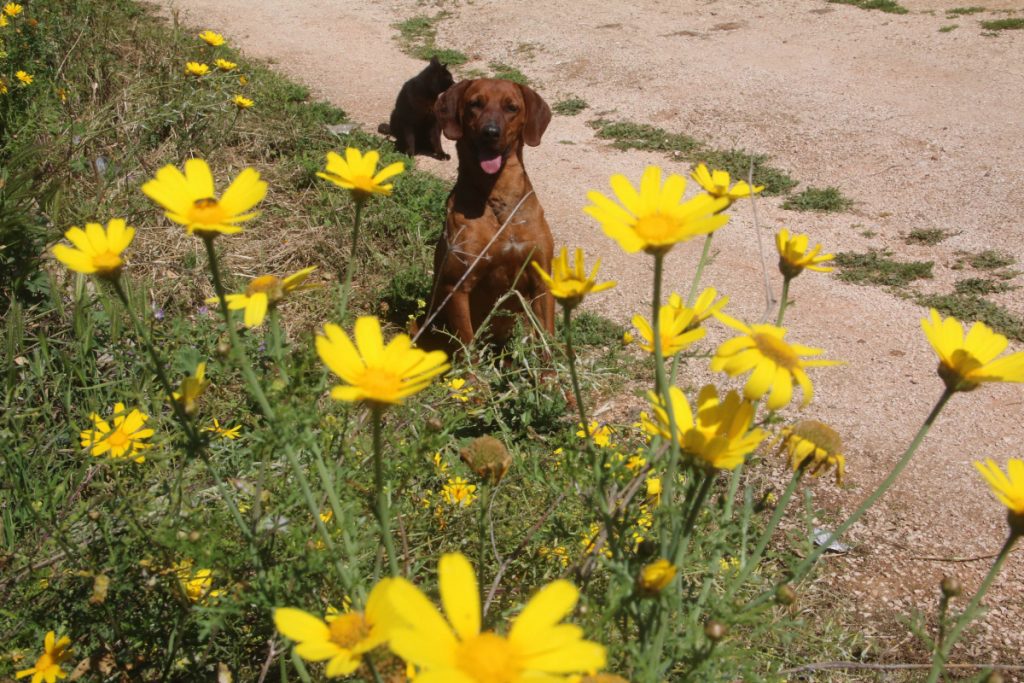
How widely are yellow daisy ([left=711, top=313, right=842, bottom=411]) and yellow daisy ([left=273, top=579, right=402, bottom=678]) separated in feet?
1.39

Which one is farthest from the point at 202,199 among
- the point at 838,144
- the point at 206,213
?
the point at 838,144

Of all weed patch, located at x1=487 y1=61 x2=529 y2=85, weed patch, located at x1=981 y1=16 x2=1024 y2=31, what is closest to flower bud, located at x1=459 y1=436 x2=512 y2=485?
weed patch, located at x1=487 y1=61 x2=529 y2=85

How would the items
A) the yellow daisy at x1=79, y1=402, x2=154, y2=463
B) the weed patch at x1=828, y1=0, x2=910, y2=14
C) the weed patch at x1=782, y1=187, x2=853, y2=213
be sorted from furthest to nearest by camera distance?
the weed patch at x1=828, y1=0, x2=910, y2=14, the weed patch at x1=782, y1=187, x2=853, y2=213, the yellow daisy at x1=79, y1=402, x2=154, y2=463

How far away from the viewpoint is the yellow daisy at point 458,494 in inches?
79.9

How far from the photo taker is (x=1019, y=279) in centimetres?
420

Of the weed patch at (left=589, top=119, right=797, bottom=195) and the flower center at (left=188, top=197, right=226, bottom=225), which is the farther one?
the weed patch at (left=589, top=119, right=797, bottom=195)

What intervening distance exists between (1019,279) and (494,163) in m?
2.98

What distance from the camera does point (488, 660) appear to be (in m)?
0.61

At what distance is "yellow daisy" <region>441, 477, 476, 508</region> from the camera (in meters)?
2.03

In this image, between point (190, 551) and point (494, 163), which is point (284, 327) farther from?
point (190, 551)

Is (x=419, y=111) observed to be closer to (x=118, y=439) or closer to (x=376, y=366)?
(x=118, y=439)

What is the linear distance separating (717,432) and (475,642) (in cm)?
40

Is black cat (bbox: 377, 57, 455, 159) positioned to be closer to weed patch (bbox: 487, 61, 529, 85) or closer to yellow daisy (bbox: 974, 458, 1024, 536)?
weed patch (bbox: 487, 61, 529, 85)

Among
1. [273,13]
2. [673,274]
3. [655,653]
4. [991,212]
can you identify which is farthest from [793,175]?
[273,13]
